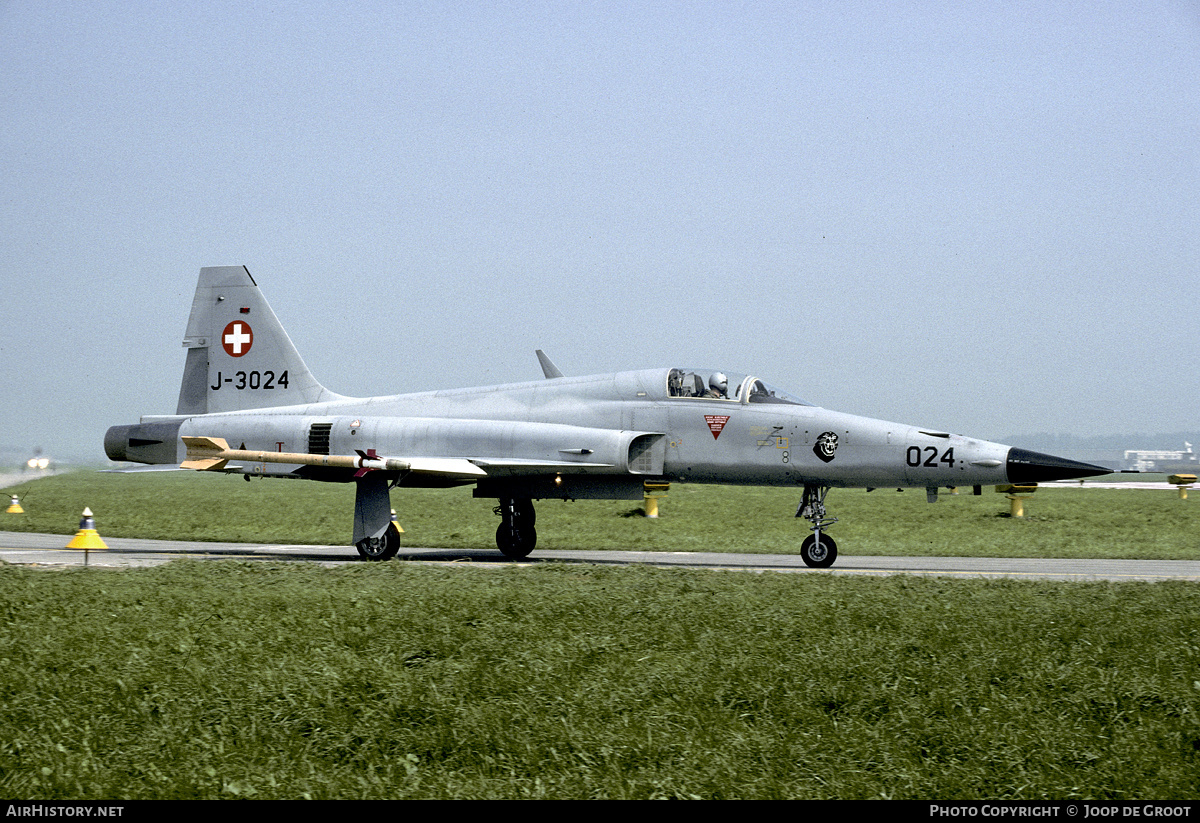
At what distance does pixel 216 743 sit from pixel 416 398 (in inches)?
542

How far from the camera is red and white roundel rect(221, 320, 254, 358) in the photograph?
2088cm

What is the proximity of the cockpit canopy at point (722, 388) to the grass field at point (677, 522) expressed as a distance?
14.4 ft

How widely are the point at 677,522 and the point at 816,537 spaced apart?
40.5 ft

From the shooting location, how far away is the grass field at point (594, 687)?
5.68 meters

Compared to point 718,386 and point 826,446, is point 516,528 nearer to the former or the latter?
point 718,386

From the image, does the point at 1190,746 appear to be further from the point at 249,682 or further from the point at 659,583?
the point at 659,583

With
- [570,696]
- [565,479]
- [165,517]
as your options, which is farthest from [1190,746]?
[165,517]

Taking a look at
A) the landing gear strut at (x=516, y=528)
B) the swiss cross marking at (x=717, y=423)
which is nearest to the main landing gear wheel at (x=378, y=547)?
the landing gear strut at (x=516, y=528)

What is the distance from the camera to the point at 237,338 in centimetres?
2094

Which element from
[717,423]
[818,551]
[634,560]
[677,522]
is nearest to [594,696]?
[818,551]

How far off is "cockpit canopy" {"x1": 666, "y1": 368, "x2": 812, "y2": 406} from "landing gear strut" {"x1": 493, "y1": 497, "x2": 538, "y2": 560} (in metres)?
3.51

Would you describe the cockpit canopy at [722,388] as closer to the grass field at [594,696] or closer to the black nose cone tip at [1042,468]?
the black nose cone tip at [1042,468]

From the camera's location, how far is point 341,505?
120 ft

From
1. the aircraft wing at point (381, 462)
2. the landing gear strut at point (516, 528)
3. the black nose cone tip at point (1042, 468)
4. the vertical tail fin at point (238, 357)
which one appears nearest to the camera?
the black nose cone tip at point (1042, 468)
